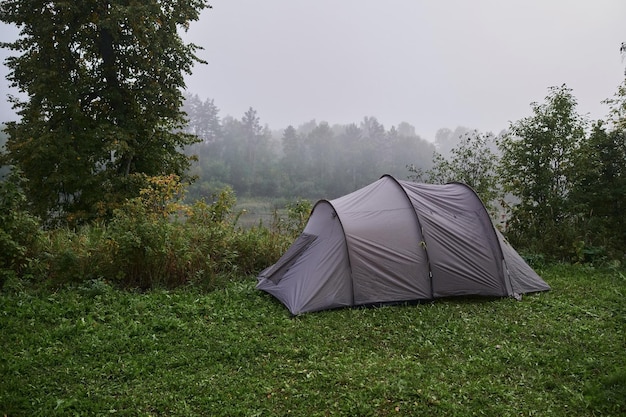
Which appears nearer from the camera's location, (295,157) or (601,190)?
(601,190)

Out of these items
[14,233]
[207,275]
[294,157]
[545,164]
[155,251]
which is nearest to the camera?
[14,233]

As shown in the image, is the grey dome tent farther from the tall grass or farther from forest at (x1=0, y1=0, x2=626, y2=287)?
forest at (x1=0, y1=0, x2=626, y2=287)

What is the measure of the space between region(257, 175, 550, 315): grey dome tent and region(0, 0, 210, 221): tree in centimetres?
679

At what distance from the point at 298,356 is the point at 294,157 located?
195 feet

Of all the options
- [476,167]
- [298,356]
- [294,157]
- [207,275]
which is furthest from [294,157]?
[298,356]

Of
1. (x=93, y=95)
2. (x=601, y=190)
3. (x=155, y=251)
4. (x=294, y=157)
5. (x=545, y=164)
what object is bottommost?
(x=155, y=251)

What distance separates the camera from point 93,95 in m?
11.6

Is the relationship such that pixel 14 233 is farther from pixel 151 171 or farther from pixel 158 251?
pixel 151 171

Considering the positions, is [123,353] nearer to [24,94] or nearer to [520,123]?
[520,123]

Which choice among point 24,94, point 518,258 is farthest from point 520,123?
point 24,94

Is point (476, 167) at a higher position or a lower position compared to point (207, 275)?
higher

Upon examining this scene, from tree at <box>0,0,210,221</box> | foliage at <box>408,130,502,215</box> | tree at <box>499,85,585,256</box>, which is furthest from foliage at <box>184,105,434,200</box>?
tree at <box>499,85,585,256</box>

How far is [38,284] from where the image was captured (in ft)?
18.4

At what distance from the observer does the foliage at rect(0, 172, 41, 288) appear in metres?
5.52
